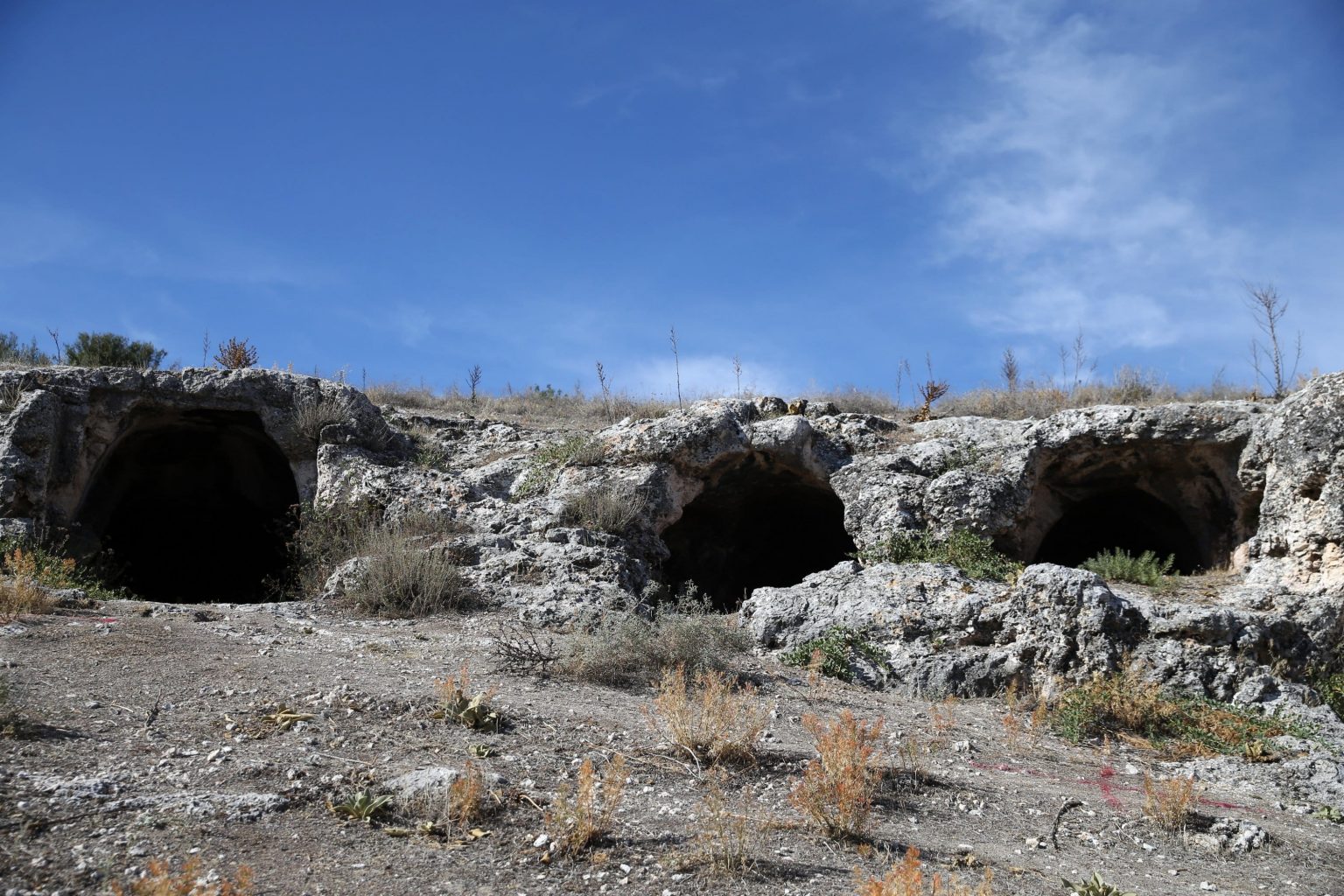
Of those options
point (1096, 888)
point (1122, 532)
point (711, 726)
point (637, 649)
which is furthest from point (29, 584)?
point (1122, 532)

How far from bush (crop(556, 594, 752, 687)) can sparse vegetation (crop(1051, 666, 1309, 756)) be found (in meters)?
2.58

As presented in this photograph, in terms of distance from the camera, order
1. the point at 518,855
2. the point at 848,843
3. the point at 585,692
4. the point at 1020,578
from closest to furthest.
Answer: the point at 518,855, the point at 848,843, the point at 585,692, the point at 1020,578

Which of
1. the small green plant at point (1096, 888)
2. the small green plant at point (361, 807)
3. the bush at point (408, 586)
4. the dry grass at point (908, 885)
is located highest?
the bush at point (408, 586)

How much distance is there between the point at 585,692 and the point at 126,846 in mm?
3452

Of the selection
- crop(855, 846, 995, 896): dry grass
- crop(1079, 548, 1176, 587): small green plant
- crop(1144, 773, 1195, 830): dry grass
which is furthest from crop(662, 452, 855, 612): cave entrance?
crop(855, 846, 995, 896): dry grass

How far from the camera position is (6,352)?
51.9 feet

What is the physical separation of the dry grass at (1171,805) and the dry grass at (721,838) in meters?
2.11

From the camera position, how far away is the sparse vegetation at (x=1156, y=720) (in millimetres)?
6875

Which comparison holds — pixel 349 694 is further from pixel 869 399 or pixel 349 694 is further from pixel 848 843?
pixel 869 399

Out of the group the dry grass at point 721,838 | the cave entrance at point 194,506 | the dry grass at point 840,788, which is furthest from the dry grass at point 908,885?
the cave entrance at point 194,506

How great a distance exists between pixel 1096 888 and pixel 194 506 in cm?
1288

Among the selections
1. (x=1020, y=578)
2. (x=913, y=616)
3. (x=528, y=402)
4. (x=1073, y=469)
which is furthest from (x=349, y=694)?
(x=528, y=402)

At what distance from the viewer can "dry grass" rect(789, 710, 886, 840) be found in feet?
15.5

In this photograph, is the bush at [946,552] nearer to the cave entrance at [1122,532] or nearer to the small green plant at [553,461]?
the cave entrance at [1122,532]
